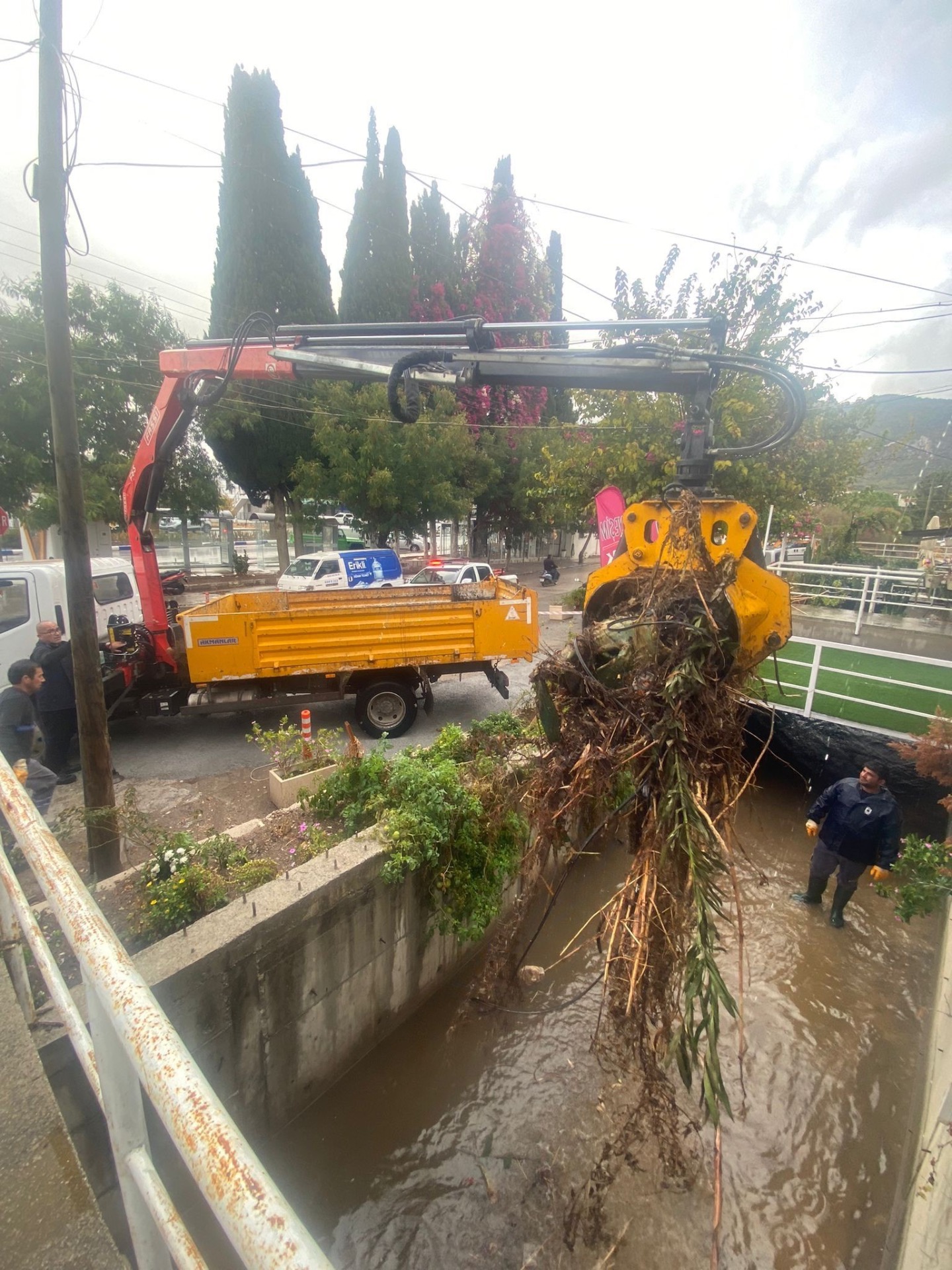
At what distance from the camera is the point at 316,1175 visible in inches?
125

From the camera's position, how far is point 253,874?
11.0 feet

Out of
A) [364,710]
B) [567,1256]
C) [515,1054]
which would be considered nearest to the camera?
[567,1256]

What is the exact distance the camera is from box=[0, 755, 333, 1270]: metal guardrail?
0.66 m

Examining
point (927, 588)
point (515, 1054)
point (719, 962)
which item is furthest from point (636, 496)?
point (927, 588)

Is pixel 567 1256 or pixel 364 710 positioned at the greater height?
pixel 364 710

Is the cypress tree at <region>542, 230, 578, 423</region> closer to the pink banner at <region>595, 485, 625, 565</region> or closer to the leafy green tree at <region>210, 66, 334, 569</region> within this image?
the leafy green tree at <region>210, 66, 334, 569</region>

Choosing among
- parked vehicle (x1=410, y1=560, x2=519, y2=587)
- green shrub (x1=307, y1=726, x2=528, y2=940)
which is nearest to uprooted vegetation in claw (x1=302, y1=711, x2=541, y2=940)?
green shrub (x1=307, y1=726, x2=528, y2=940)

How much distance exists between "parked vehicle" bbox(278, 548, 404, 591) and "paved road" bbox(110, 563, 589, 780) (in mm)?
4957

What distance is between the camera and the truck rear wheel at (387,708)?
710 cm

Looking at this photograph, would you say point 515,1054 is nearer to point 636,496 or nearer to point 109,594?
point 636,496

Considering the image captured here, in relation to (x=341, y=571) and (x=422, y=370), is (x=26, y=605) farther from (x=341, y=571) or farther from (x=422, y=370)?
(x=341, y=571)

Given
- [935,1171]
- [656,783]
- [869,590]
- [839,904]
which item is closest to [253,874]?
[656,783]

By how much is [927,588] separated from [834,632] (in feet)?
15.6

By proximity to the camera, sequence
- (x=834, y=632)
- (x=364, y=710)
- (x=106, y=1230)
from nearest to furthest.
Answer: (x=106, y=1230) < (x=364, y=710) < (x=834, y=632)
